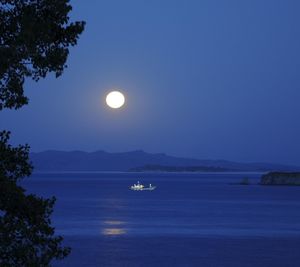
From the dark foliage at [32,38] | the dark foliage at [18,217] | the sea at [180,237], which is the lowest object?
the sea at [180,237]

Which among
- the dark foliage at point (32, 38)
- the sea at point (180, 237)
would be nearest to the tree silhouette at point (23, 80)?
the dark foliage at point (32, 38)

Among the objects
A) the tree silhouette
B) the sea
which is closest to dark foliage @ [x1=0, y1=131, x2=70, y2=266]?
the tree silhouette

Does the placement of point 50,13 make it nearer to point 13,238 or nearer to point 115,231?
point 13,238

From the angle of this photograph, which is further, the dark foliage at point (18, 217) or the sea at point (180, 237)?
the sea at point (180, 237)

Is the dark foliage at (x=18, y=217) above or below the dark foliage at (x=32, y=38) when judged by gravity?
below

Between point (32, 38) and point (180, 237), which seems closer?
point (32, 38)

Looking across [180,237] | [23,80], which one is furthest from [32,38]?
[180,237]

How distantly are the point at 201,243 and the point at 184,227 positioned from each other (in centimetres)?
1804

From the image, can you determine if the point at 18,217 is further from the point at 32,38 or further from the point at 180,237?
the point at 180,237

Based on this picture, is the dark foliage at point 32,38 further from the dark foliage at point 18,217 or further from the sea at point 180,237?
the sea at point 180,237

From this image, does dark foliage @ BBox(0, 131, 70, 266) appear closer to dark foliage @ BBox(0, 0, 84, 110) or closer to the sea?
dark foliage @ BBox(0, 0, 84, 110)

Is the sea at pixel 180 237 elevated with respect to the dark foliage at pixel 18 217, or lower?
lower

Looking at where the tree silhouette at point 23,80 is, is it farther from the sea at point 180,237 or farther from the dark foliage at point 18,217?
the sea at point 180,237

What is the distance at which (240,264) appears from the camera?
4694 centimetres
